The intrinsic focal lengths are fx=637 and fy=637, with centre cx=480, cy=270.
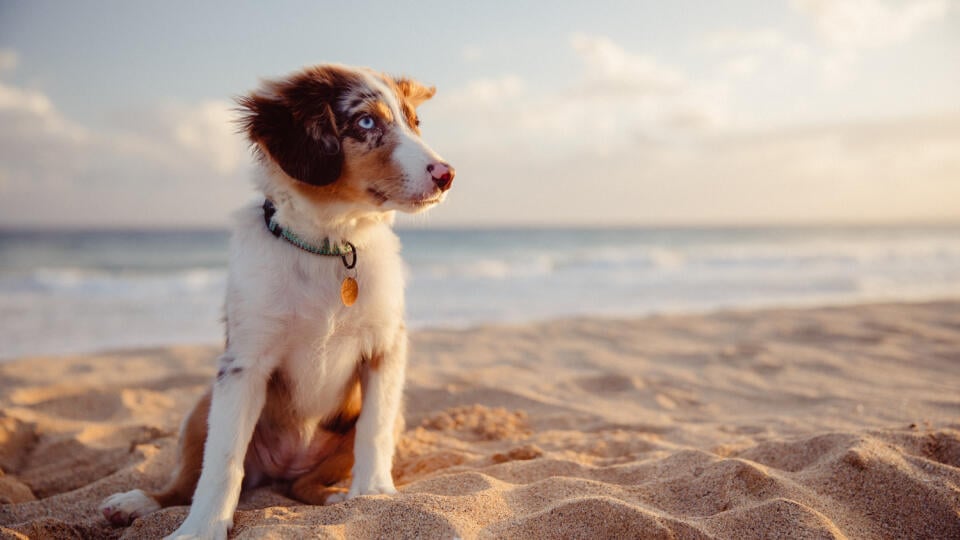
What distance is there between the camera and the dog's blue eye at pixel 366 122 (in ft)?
8.46

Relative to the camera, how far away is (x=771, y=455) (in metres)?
2.81

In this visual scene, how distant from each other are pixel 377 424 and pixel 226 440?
58cm

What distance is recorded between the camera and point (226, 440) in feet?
7.77

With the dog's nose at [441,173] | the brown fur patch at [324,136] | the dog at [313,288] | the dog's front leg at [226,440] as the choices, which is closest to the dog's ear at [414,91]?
the dog at [313,288]

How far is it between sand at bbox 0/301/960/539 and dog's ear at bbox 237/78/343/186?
4.16ft

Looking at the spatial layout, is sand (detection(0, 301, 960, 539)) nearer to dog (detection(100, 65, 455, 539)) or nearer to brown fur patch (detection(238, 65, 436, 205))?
dog (detection(100, 65, 455, 539))

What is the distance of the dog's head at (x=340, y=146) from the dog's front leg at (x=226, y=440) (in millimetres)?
738

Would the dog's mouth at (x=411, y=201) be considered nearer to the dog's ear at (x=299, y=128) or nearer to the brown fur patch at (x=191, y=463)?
the dog's ear at (x=299, y=128)

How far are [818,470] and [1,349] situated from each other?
791 cm

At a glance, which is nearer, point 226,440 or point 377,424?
point 226,440

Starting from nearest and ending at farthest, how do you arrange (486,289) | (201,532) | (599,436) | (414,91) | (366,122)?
(201,532) → (366,122) → (414,91) → (599,436) → (486,289)

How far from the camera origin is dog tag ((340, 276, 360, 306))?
8.19 ft

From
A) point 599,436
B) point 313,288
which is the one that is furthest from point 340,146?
point 599,436

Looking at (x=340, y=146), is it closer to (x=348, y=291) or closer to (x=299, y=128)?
(x=299, y=128)
